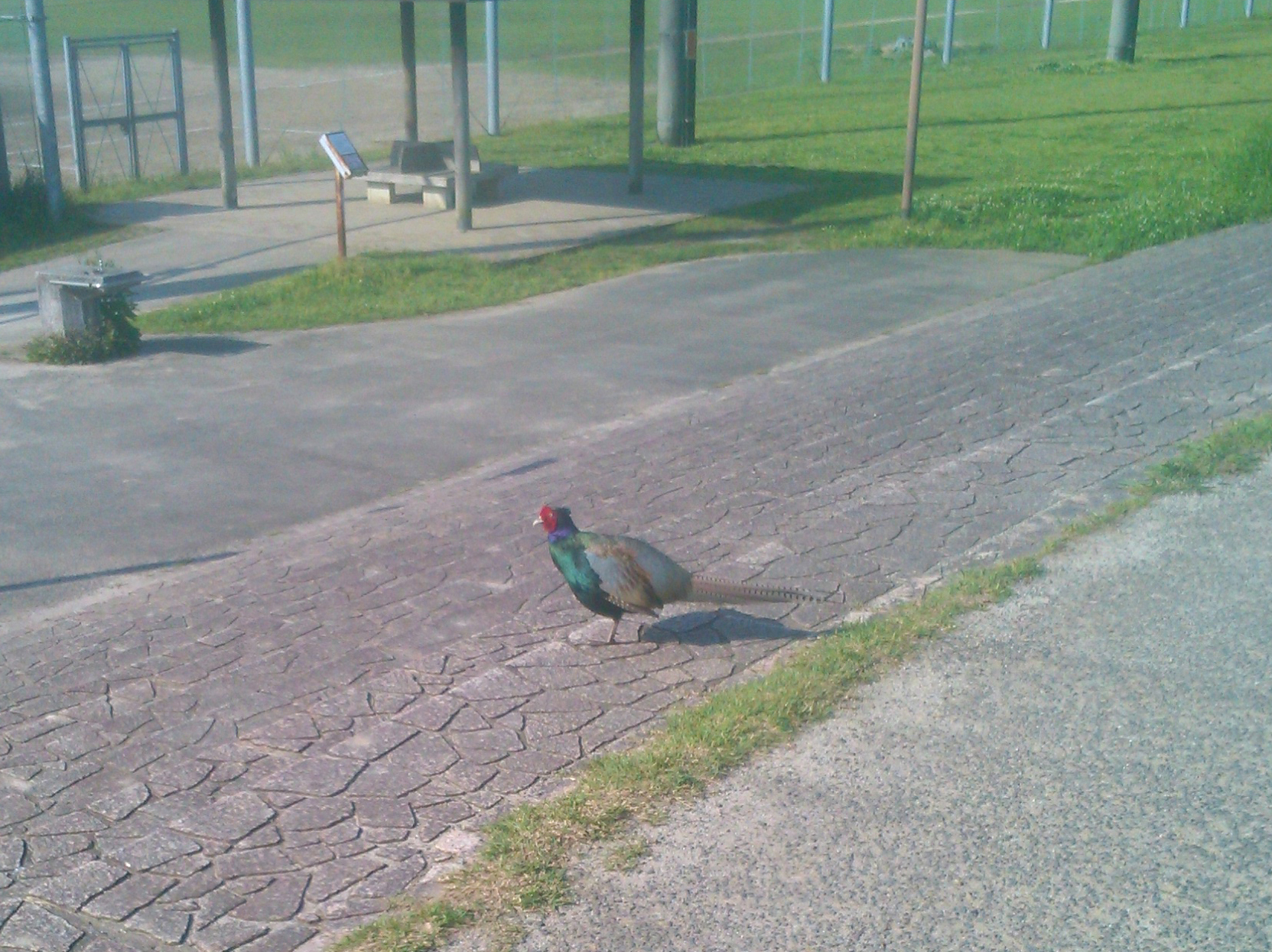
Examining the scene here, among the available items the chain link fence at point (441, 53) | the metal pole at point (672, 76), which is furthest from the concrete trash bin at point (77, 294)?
the metal pole at point (672, 76)

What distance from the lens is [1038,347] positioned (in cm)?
1093

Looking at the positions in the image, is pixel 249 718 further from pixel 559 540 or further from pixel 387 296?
pixel 387 296

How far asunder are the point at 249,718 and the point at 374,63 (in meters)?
40.2

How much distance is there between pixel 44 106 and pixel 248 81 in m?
5.85

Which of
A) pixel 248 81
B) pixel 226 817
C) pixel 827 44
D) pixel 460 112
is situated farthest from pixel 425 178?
pixel 827 44

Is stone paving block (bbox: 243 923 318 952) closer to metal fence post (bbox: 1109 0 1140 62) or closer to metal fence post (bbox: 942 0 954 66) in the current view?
metal fence post (bbox: 942 0 954 66)

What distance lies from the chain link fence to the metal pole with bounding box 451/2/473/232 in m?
6.50

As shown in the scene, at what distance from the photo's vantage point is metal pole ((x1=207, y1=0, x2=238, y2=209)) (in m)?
18.1

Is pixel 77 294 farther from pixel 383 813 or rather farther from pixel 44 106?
pixel 383 813

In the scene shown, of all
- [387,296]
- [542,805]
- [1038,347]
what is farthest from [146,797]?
[387,296]

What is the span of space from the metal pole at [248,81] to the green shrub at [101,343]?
11442 mm

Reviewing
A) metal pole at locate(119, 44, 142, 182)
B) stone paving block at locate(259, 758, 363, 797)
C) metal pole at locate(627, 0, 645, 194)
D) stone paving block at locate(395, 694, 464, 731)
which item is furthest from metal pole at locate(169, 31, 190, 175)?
stone paving block at locate(259, 758, 363, 797)

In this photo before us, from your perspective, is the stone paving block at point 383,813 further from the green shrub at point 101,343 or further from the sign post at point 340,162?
the sign post at point 340,162

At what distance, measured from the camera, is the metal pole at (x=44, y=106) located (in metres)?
16.8
